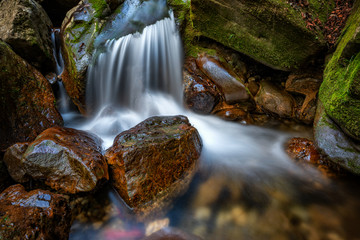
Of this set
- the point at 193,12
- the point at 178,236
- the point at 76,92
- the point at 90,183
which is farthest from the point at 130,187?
the point at 193,12

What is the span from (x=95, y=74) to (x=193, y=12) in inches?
118

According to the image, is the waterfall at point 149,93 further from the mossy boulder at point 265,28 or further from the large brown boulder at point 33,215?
the large brown boulder at point 33,215

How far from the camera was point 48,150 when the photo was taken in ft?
8.60

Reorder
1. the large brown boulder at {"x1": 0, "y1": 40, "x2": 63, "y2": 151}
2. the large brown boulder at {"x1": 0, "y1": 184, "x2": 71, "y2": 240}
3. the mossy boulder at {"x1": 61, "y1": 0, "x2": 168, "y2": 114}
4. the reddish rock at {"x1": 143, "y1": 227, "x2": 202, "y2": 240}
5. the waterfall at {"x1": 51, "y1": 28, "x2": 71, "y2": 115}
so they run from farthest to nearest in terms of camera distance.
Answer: the waterfall at {"x1": 51, "y1": 28, "x2": 71, "y2": 115} < the mossy boulder at {"x1": 61, "y1": 0, "x2": 168, "y2": 114} < the large brown boulder at {"x1": 0, "y1": 40, "x2": 63, "y2": 151} < the reddish rock at {"x1": 143, "y1": 227, "x2": 202, "y2": 240} < the large brown boulder at {"x1": 0, "y1": 184, "x2": 71, "y2": 240}

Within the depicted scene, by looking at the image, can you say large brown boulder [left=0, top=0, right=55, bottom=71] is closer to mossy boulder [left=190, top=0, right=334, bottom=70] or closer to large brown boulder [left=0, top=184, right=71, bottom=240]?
large brown boulder [left=0, top=184, right=71, bottom=240]

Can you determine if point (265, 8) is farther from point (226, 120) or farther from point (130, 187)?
point (130, 187)

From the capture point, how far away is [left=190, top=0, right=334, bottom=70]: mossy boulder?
3.52m

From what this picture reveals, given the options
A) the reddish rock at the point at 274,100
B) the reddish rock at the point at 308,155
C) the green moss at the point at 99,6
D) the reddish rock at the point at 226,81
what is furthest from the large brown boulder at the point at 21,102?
the reddish rock at the point at 308,155

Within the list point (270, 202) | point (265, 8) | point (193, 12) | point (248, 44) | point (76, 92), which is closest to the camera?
point (270, 202)

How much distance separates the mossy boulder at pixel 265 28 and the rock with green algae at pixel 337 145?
1.45 m

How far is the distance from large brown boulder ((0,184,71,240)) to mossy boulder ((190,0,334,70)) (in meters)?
4.54

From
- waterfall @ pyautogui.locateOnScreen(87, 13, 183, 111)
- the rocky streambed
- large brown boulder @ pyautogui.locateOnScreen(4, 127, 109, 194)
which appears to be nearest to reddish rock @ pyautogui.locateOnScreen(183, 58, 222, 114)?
the rocky streambed

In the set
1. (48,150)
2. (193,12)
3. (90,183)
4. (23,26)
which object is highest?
(193,12)

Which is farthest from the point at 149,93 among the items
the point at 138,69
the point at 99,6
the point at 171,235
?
the point at 171,235
